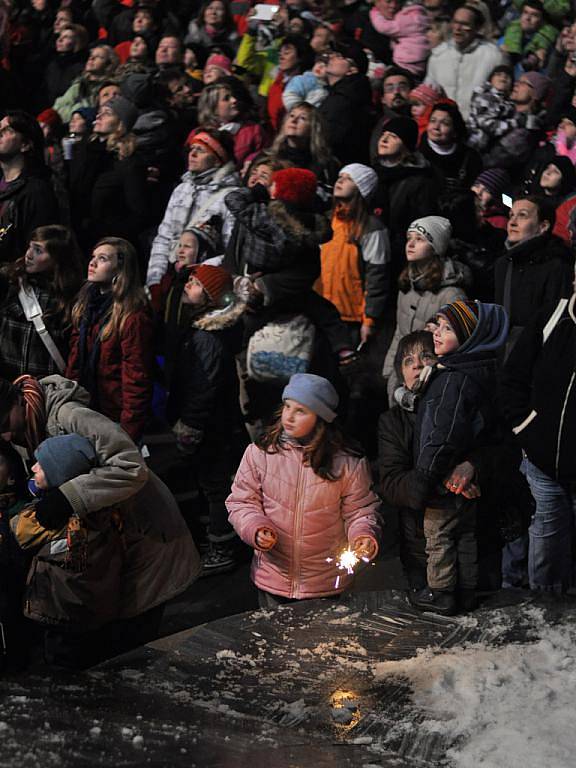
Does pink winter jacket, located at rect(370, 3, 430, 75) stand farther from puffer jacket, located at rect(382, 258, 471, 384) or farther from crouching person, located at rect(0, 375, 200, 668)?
crouching person, located at rect(0, 375, 200, 668)

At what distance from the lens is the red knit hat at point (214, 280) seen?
718 centimetres

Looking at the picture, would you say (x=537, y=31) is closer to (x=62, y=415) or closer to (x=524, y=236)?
(x=524, y=236)

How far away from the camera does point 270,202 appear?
7473 mm

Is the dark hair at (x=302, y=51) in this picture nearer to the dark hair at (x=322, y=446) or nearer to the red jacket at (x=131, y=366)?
the red jacket at (x=131, y=366)

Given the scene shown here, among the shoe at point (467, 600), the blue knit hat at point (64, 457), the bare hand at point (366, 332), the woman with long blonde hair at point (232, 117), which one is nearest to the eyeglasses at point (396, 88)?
the woman with long blonde hair at point (232, 117)

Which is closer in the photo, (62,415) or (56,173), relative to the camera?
(62,415)

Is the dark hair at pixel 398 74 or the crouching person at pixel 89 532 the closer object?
the crouching person at pixel 89 532

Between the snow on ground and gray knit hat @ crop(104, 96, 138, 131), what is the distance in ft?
20.6

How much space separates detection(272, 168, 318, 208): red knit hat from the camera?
7406 mm

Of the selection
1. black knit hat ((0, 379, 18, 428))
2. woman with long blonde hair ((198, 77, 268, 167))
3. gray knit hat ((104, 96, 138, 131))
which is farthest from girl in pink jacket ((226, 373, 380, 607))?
gray knit hat ((104, 96, 138, 131))

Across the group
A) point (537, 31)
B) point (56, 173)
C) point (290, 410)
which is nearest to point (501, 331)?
point (290, 410)

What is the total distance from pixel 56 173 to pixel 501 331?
5559 mm

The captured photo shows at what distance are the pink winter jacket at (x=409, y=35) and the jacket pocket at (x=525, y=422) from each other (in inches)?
253

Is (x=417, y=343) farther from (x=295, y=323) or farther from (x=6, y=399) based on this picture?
(x=6, y=399)
